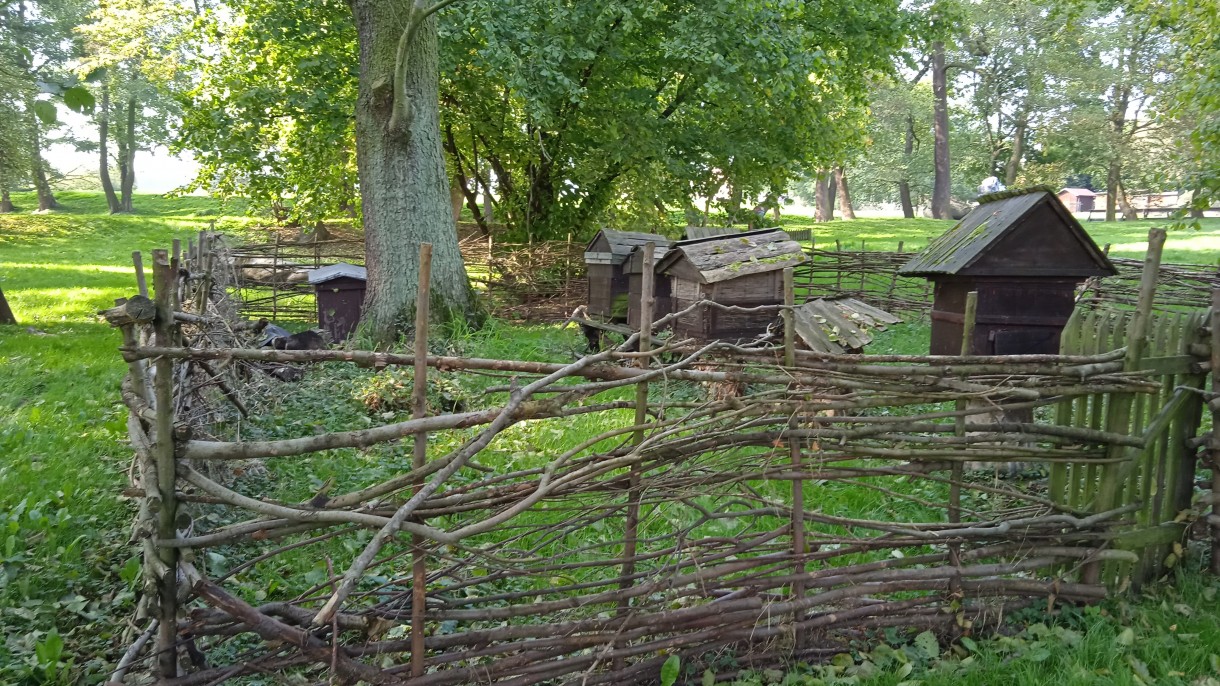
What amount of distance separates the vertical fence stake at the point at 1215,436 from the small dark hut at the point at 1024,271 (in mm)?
1800

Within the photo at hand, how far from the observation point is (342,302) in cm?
1189

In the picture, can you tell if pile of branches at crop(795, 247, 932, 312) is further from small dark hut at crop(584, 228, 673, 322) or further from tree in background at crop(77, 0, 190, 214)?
tree in background at crop(77, 0, 190, 214)

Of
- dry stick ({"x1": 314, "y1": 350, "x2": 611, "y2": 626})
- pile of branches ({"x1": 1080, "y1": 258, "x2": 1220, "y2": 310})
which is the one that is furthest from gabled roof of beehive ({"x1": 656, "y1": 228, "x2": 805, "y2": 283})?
pile of branches ({"x1": 1080, "y1": 258, "x2": 1220, "y2": 310})

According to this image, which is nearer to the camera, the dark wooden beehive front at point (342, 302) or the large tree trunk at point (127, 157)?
the dark wooden beehive front at point (342, 302)

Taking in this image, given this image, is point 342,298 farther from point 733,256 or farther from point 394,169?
point 733,256

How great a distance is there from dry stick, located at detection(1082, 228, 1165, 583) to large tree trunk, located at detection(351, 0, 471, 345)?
8241mm

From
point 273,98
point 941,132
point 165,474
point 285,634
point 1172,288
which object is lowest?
point 285,634

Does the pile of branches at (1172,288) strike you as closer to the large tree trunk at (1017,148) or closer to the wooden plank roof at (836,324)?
the wooden plank roof at (836,324)

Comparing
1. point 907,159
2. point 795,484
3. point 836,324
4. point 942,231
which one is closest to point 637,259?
point 836,324

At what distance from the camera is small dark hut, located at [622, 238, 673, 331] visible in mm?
10172

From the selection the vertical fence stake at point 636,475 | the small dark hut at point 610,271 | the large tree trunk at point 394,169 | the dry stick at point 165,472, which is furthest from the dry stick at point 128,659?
the small dark hut at point 610,271

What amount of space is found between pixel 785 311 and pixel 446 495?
64.1 inches

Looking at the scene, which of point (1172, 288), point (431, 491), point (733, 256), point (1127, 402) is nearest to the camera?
point (431, 491)

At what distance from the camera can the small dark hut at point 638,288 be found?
10172mm
